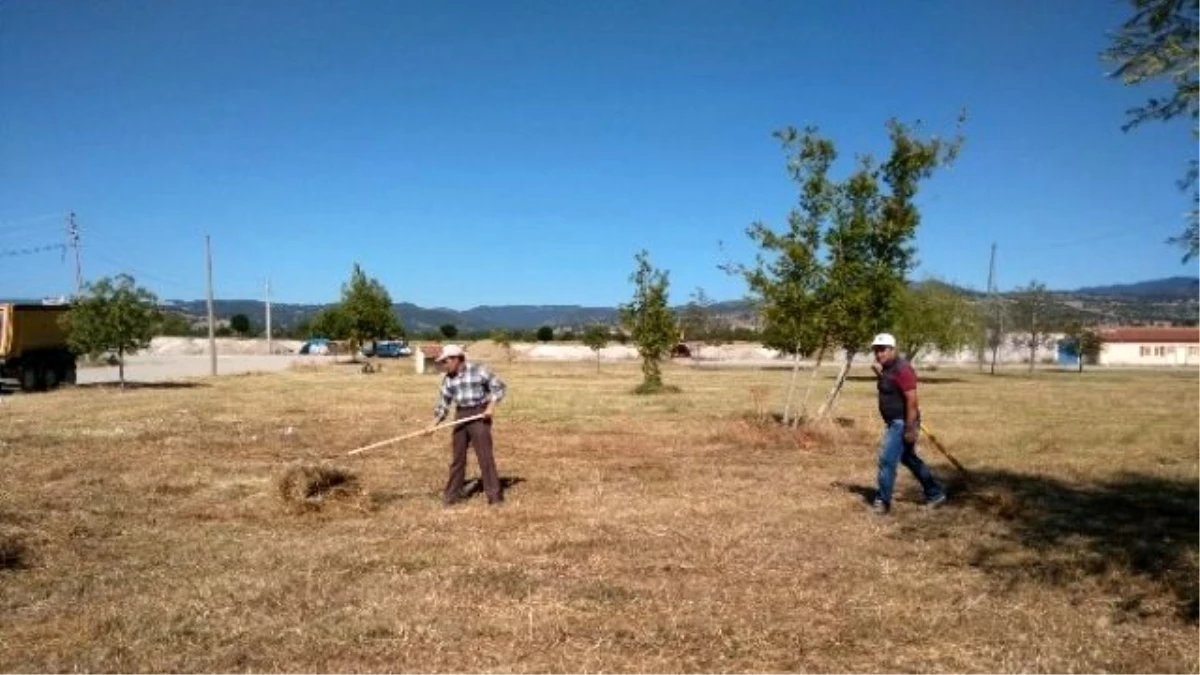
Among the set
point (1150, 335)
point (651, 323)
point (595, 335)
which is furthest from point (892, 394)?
point (1150, 335)

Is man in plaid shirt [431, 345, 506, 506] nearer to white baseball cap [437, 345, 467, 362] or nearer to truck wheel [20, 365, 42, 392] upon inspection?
white baseball cap [437, 345, 467, 362]

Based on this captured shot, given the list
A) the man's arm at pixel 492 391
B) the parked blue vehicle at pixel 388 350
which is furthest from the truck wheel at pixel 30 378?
the parked blue vehicle at pixel 388 350

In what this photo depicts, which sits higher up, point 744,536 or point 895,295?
point 895,295

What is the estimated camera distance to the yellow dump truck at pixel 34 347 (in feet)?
97.1

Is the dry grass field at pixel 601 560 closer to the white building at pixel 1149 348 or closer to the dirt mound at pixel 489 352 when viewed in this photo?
the dirt mound at pixel 489 352

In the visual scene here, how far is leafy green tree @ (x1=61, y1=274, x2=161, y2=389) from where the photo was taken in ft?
97.6

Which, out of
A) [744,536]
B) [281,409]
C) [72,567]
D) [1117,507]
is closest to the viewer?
[72,567]

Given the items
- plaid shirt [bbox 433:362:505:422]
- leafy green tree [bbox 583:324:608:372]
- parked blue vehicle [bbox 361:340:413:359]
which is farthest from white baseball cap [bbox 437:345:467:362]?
parked blue vehicle [bbox 361:340:413:359]

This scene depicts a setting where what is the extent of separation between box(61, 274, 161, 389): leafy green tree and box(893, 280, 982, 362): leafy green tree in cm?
3099

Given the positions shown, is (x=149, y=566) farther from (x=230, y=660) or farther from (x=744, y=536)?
(x=744, y=536)

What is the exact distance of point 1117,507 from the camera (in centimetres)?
1159

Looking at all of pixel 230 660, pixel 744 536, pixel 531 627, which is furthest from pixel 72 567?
pixel 744 536

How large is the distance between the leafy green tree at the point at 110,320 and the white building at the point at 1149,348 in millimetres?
92129

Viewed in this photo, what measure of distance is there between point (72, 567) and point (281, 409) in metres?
16.6
